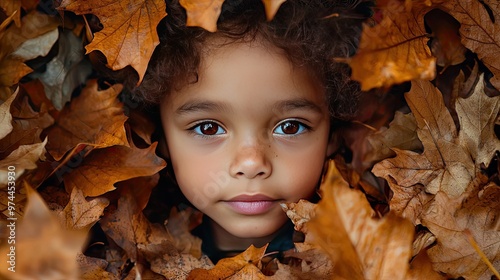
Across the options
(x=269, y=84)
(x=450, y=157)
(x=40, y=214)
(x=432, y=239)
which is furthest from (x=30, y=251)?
(x=450, y=157)

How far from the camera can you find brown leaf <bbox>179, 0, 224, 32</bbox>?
1.18 metres

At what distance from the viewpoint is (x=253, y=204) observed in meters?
1.42

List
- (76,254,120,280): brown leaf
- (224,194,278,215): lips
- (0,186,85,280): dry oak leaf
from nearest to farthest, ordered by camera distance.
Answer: (0,186,85,280): dry oak leaf, (76,254,120,280): brown leaf, (224,194,278,215): lips

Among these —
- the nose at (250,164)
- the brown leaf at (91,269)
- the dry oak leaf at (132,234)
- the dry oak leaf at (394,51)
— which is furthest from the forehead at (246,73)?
the brown leaf at (91,269)

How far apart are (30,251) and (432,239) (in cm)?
81

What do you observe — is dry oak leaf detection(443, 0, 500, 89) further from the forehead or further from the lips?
the lips

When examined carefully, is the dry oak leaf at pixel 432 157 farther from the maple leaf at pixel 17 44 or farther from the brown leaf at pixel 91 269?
the maple leaf at pixel 17 44

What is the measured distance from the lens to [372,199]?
154cm

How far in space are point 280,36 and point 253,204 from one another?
0.40m

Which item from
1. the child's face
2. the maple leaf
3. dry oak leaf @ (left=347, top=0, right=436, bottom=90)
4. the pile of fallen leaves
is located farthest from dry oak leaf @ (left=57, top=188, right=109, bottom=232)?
dry oak leaf @ (left=347, top=0, right=436, bottom=90)

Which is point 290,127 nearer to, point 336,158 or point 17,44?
point 336,158

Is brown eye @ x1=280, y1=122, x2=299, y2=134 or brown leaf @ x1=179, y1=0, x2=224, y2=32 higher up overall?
brown leaf @ x1=179, y1=0, x2=224, y2=32

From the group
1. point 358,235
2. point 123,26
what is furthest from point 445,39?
point 123,26

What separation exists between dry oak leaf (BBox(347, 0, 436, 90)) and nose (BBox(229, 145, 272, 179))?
12.4 inches
